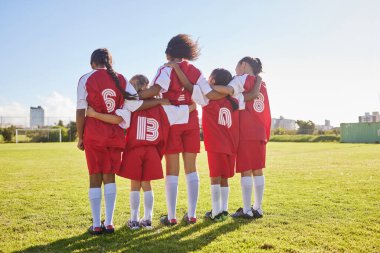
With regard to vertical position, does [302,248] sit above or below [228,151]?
below

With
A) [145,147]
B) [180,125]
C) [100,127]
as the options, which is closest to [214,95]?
[180,125]

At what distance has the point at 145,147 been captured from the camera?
4.30m

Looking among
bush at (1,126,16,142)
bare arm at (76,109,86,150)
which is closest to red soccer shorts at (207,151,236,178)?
bare arm at (76,109,86,150)

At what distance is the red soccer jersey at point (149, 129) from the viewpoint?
4.27 meters

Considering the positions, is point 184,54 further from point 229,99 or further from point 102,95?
point 102,95

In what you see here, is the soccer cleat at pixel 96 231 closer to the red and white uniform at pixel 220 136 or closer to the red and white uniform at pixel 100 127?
the red and white uniform at pixel 100 127

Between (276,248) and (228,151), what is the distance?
4.98ft

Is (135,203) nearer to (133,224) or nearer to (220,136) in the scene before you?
(133,224)

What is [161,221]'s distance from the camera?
4.51 m

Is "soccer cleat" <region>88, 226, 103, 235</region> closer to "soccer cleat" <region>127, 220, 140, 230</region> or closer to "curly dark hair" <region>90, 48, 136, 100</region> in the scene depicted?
"soccer cleat" <region>127, 220, 140, 230</region>

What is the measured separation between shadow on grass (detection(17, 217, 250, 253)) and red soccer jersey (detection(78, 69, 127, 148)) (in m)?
0.96

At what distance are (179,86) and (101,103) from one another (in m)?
0.91

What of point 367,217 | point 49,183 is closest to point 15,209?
point 49,183

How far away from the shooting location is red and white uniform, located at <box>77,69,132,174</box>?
4027 millimetres
